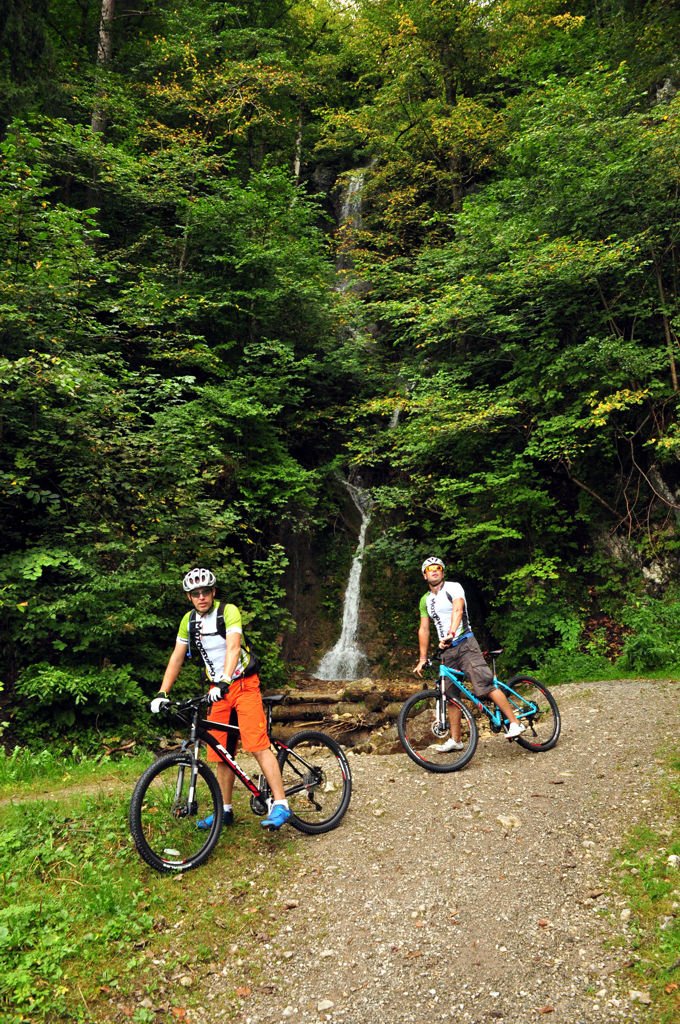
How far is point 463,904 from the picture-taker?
416cm

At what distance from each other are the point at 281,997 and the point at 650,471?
11.2m

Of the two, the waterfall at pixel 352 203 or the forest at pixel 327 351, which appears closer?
the forest at pixel 327 351

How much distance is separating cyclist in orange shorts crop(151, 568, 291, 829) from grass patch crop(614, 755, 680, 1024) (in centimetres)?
247

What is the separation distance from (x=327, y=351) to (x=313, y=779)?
504 inches

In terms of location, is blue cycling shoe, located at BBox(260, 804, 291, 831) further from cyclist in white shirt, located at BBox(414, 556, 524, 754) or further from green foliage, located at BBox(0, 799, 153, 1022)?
cyclist in white shirt, located at BBox(414, 556, 524, 754)

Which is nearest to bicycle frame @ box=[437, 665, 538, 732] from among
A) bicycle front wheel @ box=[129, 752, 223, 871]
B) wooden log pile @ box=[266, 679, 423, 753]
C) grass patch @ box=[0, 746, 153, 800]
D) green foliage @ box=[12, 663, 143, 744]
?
bicycle front wheel @ box=[129, 752, 223, 871]

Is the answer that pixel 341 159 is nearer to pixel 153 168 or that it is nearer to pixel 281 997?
pixel 153 168

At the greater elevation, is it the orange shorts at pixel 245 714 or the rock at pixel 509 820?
the orange shorts at pixel 245 714

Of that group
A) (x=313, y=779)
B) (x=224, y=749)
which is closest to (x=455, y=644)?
(x=313, y=779)

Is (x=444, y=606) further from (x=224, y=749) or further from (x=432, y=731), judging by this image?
(x=224, y=749)

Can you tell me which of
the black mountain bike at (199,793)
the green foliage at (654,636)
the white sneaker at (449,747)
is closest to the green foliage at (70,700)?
the black mountain bike at (199,793)

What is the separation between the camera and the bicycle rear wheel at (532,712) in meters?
7.06

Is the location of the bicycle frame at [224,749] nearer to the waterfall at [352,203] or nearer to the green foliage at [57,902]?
the green foliage at [57,902]

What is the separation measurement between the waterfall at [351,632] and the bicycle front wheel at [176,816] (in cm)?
1021
